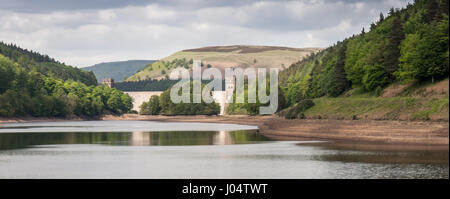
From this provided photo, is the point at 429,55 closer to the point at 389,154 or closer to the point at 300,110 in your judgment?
the point at 300,110

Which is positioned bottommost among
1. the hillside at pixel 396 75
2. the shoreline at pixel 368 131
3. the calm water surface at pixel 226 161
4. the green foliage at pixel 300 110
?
the calm water surface at pixel 226 161

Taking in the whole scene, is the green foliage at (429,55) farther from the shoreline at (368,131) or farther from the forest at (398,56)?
the shoreline at (368,131)

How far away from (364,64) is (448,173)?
83.9m

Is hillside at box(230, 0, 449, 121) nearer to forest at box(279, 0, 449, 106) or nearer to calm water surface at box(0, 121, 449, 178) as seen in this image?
forest at box(279, 0, 449, 106)

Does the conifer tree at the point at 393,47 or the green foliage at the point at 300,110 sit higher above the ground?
the conifer tree at the point at 393,47

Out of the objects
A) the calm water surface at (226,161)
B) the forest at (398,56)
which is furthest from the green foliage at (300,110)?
the calm water surface at (226,161)

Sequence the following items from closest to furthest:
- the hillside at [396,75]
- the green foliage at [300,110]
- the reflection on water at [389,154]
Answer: the reflection on water at [389,154]
the hillside at [396,75]
the green foliage at [300,110]

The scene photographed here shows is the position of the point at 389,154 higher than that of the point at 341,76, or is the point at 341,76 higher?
the point at 341,76

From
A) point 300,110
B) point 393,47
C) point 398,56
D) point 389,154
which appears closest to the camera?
point 389,154

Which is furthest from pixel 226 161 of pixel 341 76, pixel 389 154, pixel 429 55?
pixel 341 76

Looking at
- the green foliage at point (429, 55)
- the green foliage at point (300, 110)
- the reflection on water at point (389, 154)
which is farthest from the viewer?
the green foliage at point (300, 110)
